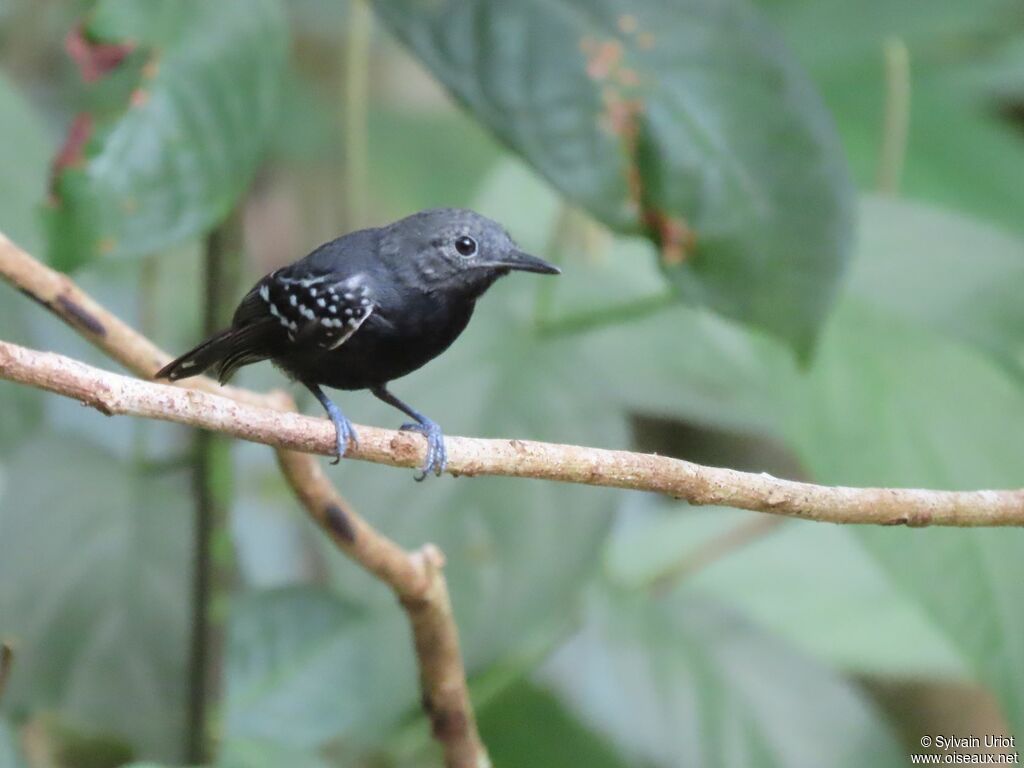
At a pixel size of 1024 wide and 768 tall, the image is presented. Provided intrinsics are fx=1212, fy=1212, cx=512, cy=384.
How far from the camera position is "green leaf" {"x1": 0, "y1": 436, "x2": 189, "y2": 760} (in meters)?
2.59

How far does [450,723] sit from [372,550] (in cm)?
31

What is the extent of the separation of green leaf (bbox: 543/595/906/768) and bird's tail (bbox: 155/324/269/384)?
4.16 feet

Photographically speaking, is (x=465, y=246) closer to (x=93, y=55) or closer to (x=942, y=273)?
(x=93, y=55)

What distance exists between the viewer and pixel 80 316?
6.23ft

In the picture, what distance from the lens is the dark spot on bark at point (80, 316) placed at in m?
1.89

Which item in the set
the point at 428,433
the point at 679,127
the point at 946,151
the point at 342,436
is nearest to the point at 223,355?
the point at 428,433

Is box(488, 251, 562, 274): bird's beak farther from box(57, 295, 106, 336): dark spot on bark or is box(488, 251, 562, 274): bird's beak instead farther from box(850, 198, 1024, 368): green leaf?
box(850, 198, 1024, 368): green leaf

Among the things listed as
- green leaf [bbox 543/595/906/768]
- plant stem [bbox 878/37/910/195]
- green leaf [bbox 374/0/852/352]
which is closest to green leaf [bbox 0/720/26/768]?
green leaf [bbox 374/0/852/352]

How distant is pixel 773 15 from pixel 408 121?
2031mm

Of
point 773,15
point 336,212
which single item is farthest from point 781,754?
point 336,212

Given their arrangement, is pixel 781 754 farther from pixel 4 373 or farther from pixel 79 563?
pixel 4 373

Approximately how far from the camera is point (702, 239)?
7.11ft

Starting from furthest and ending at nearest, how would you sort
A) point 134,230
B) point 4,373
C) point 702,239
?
point 702,239 < point 134,230 < point 4,373
